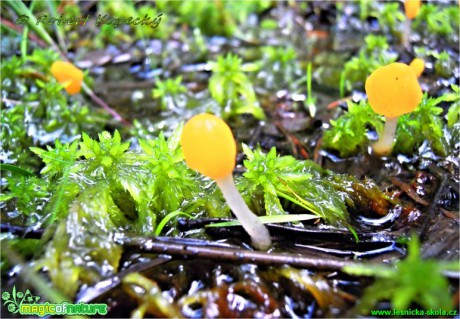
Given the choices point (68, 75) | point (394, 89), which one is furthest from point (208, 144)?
point (68, 75)

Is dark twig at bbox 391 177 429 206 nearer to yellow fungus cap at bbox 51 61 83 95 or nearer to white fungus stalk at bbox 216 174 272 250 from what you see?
white fungus stalk at bbox 216 174 272 250

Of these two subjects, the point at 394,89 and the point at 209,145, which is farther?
the point at 394,89

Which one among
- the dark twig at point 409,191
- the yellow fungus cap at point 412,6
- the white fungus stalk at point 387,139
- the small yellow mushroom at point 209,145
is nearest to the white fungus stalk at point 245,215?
the small yellow mushroom at point 209,145

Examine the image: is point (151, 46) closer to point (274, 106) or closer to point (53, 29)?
point (53, 29)

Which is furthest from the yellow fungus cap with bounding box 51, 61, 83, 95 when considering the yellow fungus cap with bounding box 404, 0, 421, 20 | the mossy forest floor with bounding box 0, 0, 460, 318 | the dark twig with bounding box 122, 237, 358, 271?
the yellow fungus cap with bounding box 404, 0, 421, 20

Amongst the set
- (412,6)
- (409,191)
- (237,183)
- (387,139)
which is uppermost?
(412,6)

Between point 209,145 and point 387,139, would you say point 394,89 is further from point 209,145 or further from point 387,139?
point 209,145

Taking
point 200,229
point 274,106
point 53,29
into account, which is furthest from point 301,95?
point 53,29

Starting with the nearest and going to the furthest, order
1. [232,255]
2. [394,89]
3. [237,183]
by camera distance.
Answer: [232,255], [394,89], [237,183]
